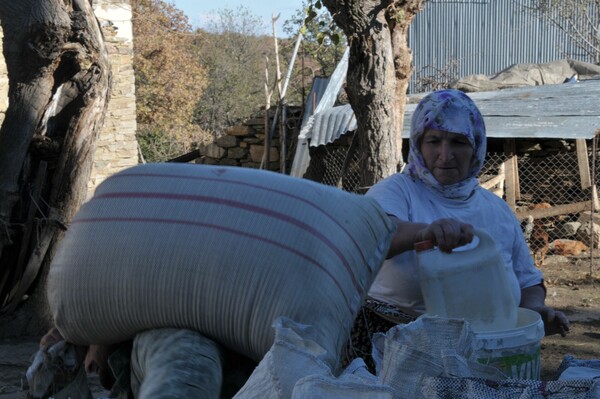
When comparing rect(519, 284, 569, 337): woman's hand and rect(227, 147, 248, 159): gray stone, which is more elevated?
rect(519, 284, 569, 337): woman's hand

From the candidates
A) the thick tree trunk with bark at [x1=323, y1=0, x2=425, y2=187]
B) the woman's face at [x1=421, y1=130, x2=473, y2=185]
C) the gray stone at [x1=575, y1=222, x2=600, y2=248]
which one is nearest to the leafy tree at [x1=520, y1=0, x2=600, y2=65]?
the gray stone at [x1=575, y1=222, x2=600, y2=248]

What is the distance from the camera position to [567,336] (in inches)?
277

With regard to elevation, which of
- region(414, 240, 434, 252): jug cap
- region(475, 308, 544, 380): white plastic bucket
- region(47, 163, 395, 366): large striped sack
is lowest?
region(475, 308, 544, 380): white plastic bucket

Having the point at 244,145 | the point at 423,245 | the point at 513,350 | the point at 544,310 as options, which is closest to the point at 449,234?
the point at 423,245

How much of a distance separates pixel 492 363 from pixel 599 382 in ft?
2.62

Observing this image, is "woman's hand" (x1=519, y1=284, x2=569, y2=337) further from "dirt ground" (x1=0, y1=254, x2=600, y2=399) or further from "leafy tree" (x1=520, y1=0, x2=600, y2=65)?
"leafy tree" (x1=520, y1=0, x2=600, y2=65)

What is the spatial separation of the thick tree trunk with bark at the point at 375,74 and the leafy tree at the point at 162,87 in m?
15.7

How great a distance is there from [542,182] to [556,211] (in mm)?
1129

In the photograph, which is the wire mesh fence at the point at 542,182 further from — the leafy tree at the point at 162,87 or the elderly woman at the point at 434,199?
the leafy tree at the point at 162,87

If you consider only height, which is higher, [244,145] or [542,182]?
[244,145]

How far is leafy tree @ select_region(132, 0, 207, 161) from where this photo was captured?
2292cm

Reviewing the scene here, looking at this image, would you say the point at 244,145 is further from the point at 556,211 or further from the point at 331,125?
the point at 556,211

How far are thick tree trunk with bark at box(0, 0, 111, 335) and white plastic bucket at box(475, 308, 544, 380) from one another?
482 cm

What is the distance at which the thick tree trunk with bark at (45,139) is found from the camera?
6.09 m
